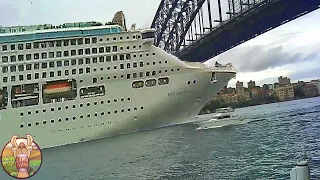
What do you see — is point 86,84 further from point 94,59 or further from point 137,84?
point 137,84

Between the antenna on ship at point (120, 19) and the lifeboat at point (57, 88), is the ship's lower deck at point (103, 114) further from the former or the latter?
the antenna on ship at point (120, 19)

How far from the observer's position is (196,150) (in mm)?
9797

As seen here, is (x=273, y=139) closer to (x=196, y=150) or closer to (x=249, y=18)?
(x=196, y=150)

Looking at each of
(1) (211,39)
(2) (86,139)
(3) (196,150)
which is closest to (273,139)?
(3) (196,150)

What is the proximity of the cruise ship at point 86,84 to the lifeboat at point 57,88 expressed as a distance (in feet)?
0.13

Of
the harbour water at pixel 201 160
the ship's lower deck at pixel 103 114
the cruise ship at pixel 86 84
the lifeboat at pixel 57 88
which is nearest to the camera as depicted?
the harbour water at pixel 201 160

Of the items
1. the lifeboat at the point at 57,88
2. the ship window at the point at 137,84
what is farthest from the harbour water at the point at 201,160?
the lifeboat at the point at 57,88

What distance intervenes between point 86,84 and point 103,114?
1.53 metres

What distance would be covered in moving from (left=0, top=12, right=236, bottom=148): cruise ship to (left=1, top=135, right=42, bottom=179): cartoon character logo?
38.3 feet

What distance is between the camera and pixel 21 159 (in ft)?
12.7

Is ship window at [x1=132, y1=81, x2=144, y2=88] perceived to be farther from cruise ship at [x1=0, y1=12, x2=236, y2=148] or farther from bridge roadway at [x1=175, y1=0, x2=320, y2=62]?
bridge roadway at [x1=175, y1=0, x2=320, y2=62]

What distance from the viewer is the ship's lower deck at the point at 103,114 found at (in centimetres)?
1554

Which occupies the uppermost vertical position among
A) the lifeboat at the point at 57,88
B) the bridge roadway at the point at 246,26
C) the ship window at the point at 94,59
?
the bridge roadway at the point at 246,26

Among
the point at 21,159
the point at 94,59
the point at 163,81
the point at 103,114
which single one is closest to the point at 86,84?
the point at 94,59
